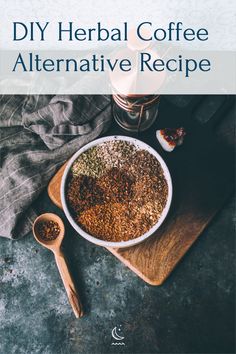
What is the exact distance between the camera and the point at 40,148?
4.66 feet

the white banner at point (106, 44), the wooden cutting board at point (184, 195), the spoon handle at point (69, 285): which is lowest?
the spoon handle at point (69, 285)

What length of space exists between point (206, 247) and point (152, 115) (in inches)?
17.3

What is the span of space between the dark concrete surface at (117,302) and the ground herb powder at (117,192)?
5.4 inches

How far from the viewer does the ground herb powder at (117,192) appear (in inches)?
50.7

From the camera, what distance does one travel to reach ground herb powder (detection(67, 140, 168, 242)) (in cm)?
129

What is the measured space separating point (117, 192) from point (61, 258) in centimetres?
27

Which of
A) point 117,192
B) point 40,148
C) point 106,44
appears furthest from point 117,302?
point 106,44

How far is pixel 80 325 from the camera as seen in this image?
1.35 m

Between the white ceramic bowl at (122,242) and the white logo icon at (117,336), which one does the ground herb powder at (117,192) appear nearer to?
the white ceramic bowl at (122,242)

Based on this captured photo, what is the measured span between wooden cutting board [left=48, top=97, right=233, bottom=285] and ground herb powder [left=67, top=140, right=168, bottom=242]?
7 centimetres

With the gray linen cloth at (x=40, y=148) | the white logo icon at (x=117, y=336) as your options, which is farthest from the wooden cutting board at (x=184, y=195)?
the white logo icon at (x=117, y=336)

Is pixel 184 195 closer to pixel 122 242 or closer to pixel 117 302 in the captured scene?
pixel 122 242

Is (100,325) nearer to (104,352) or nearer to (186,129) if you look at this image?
(104,352)

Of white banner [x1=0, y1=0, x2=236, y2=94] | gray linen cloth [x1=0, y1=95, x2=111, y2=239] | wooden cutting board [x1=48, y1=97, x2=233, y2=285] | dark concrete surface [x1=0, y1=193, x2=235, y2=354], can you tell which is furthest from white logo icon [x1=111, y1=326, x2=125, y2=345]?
white banner [x1=0, y1=0, x2=236, y2=94]
